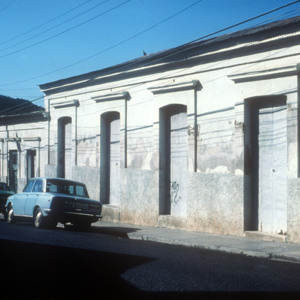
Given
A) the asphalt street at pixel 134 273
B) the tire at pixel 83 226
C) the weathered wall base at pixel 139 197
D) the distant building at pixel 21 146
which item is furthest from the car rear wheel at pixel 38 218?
the distant building at pixel 21 146

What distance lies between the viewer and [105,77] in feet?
66.4

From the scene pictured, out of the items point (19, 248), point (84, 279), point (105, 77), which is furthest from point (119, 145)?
point (84, 279)

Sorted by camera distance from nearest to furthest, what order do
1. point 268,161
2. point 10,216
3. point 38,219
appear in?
point 268,161 → point 38,219 → point 10,216

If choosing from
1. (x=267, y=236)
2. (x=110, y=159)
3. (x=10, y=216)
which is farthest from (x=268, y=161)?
(x=10, y=216)

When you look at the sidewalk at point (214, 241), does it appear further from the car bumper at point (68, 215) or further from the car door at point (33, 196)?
the car door at point (33, 196)

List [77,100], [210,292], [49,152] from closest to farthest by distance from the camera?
[210,292] → [77,100] → [49,152]

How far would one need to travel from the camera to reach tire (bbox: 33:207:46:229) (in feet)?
53.6

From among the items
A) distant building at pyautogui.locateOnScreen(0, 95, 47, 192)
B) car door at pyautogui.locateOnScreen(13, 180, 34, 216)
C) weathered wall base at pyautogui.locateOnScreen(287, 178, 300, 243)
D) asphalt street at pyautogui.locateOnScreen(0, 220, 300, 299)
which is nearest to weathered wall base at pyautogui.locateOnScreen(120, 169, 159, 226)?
car door at pyautogui.locateOnScreen(13, 180, 34, 216)

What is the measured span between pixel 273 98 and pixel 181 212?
5.22 m

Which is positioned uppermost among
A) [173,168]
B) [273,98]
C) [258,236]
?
[273,98]

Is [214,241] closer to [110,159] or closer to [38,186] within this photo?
[38,186]

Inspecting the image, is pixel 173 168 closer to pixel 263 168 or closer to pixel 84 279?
pixel 263 168

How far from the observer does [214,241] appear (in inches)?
520

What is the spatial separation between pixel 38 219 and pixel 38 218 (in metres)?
0.03
